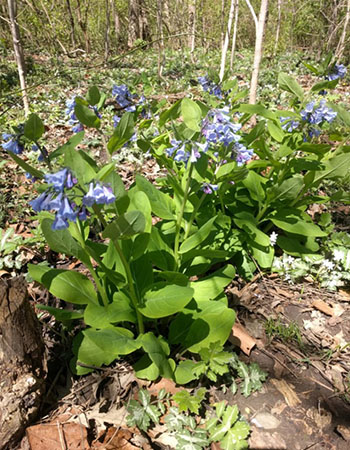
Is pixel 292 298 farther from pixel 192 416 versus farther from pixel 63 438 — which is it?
pixel 63 438

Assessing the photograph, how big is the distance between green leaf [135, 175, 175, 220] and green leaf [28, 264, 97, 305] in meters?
0.55

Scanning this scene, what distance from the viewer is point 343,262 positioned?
7.13ft

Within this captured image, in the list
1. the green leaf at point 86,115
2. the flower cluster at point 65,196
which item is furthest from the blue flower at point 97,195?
the green leaf at point 86,115

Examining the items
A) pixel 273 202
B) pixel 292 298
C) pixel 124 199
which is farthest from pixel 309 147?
pixel 124 199

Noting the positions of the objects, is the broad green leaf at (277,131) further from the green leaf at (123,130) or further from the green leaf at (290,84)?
the green leaf at (123,130)

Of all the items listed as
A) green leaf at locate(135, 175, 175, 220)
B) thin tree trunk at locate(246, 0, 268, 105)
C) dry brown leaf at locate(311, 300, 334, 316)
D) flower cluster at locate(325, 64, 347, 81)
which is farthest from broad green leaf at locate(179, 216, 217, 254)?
thin tree trunk at locate(246, 0, 268, 105)

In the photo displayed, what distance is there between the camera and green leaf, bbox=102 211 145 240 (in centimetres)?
102

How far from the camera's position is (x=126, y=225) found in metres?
1.04

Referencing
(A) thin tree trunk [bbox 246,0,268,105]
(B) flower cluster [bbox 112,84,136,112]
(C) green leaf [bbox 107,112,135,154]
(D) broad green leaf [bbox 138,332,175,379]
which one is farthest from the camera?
(A) thin tree trunk [bbox 246,0,268,105]

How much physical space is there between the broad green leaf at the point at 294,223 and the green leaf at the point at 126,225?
130cm

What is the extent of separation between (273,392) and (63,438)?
1.00 metres

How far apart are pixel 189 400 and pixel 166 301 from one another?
48cm

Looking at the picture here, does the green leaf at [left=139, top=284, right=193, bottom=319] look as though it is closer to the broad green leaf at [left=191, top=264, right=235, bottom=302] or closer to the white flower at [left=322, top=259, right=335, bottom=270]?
the broad green leaf at [left=191, top=264, right=235, bottom=302]

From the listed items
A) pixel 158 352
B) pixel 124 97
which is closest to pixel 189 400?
pixel 158 352
